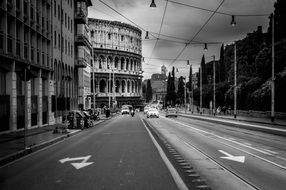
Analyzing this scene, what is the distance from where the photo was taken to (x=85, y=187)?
868 centimetres

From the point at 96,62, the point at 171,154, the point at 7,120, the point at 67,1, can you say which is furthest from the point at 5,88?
the point at 96,62

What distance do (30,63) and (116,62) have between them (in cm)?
10677

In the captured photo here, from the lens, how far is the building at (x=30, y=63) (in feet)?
88.3

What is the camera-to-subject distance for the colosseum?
431 ft

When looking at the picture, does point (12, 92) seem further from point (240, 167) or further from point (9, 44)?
point (240, 167)

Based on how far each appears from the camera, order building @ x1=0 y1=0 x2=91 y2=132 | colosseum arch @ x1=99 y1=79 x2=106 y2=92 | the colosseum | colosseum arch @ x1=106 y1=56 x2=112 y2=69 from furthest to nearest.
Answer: colosseum arch @ x1=106 y1=56 x2=112 y2=69, colosseum arch @ x1=99 y1=79 x2=106 y2=92, the colosseum, building @ x1=0 y1=0 x2=91 y2=132

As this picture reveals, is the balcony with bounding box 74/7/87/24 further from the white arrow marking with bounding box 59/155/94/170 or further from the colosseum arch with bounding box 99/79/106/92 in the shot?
the colosseum arch with bounding box 99/79/106/92

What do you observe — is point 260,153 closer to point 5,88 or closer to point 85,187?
point 85,187

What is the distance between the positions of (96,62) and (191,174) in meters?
122

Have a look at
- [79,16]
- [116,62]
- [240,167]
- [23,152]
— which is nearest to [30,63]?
[23,152]

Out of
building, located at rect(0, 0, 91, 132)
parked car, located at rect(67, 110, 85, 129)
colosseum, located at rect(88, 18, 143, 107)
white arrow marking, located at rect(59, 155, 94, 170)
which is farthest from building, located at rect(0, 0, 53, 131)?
colosseum, located at rect(88, 18, 143, 107)

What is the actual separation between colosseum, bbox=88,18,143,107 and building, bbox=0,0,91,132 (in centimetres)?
7753

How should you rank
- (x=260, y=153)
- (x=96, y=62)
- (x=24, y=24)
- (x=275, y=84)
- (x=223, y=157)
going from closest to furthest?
(x=223, y=157) < (x=260, y=153) < (x=24, y=24) < (x=275, y=84) < (x=96, y=62)

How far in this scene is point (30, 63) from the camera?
3192 centimetres
